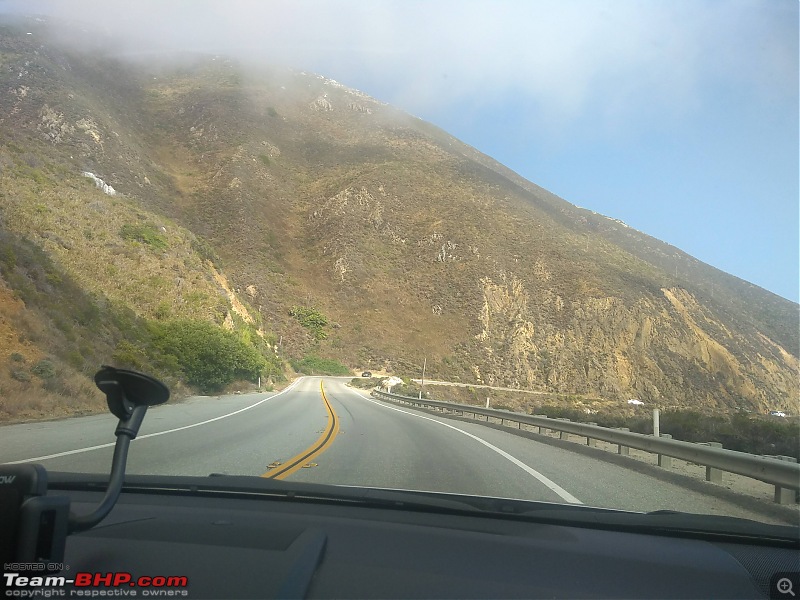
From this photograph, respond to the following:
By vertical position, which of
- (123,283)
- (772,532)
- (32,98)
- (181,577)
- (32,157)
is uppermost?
(32,98)

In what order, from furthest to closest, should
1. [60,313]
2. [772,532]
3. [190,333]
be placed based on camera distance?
[190,333] < [60,313] < [772,532]

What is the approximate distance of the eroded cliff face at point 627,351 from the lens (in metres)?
61.7

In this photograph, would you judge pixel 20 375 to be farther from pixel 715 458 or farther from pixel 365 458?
pixel 715 458

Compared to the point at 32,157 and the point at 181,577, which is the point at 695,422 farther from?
the point at 32,157

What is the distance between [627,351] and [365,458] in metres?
62.9

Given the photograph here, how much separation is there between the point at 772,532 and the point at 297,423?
49.4 ft

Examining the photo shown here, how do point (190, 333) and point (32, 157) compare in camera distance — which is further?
point (32, 157)

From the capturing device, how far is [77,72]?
89.1m

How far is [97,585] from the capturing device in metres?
2.89

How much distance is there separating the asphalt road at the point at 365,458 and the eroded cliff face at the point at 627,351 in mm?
51201

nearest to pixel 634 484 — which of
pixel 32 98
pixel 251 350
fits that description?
pixel 251 350
